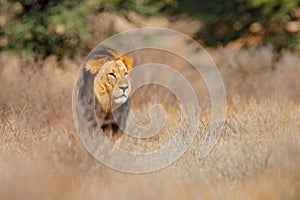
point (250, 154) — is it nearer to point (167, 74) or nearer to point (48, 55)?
point (167, 74)

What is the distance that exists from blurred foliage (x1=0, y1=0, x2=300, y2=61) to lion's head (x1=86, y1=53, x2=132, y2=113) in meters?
7.45

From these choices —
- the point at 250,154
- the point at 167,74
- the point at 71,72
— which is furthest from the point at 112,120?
the point at 71,72

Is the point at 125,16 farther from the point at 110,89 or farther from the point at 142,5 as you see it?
the point at 110,89

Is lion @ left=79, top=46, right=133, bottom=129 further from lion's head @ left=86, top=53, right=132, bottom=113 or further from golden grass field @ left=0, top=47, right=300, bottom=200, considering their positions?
golden grass field @ left=0, top=47, right=300, bottom=200

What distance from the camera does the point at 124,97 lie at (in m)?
9.37

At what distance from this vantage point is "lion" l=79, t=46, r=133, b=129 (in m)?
9.26

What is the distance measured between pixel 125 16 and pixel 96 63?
8.59 meters

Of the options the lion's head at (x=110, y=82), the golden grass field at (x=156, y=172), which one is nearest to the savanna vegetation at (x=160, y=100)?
the golden grass field at (x=156, y=172)

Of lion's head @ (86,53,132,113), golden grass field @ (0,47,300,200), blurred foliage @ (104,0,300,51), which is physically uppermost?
lion's head @ (86,53,132,113)

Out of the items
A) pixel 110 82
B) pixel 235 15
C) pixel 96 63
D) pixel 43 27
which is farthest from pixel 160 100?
pixel 110 82

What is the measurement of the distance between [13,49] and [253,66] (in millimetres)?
5240

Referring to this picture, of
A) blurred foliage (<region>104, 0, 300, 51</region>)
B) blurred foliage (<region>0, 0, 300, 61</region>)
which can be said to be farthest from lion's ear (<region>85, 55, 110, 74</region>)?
blurred foliage (<region>104, 0, 300, 51</region>)

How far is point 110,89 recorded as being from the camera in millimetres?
9266

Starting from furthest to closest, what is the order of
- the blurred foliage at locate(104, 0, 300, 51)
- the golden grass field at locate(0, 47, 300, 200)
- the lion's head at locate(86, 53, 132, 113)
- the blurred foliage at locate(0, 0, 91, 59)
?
the blurred foliage at locate(104, 0, 300, 51) → the blurred foliage at locate(0, 0, 91, 59) → the lion's head at locate(86, 53, 132, 113) → the golden grass field at locate(0, 47, 300, 200)
